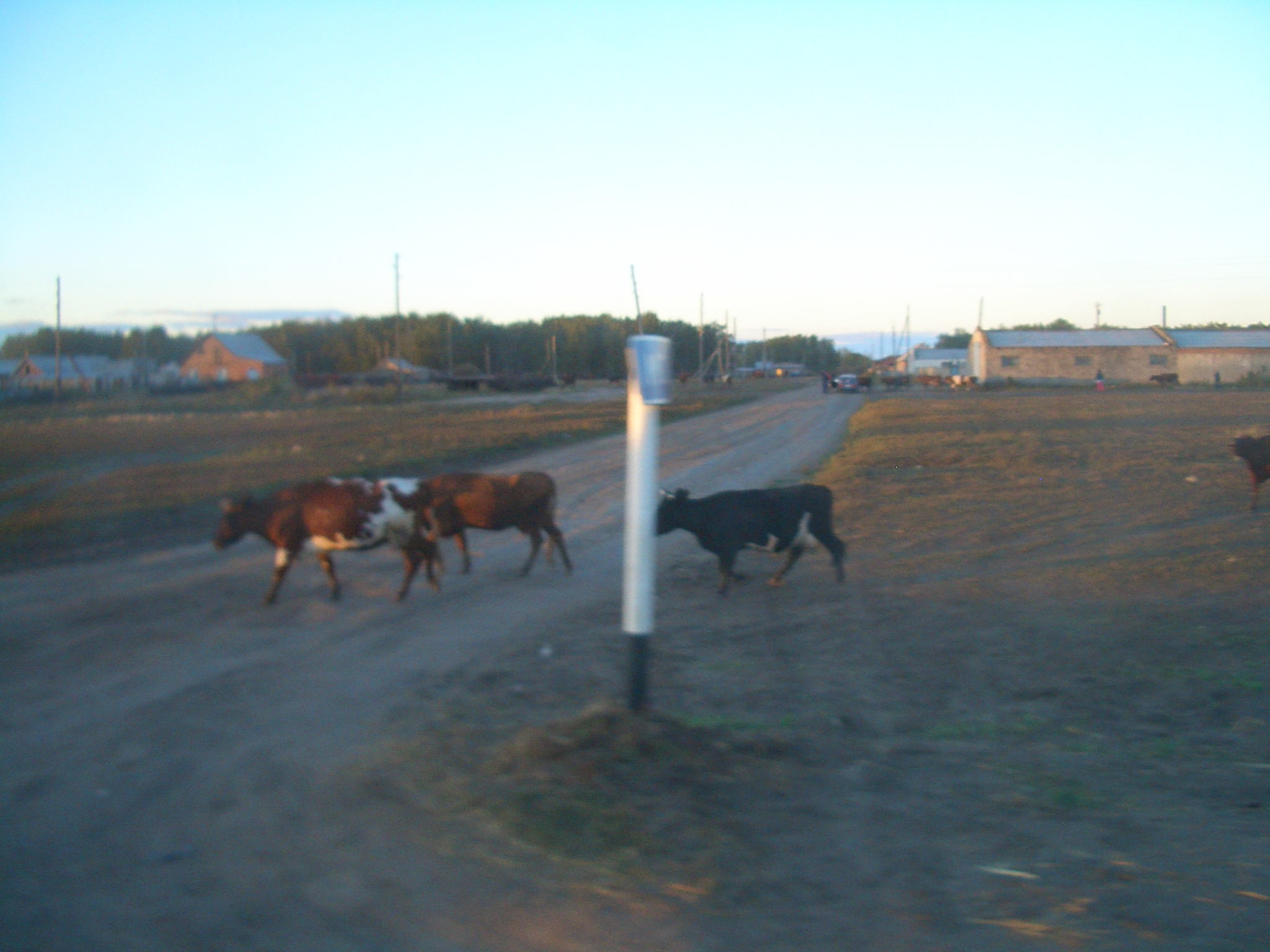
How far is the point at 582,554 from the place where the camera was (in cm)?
1247

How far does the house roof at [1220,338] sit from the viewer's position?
5931cm

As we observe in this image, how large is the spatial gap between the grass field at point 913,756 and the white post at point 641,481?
20.1 inches

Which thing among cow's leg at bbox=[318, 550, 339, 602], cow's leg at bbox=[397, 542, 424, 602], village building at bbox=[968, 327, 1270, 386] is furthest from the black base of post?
village building at bbox=[968, 327, 1270, 386]

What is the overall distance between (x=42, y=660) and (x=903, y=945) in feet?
22.5

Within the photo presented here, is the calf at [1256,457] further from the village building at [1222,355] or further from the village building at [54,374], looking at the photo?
the village building at [1222,355]

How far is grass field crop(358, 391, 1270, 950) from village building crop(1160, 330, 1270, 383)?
55.8 meters

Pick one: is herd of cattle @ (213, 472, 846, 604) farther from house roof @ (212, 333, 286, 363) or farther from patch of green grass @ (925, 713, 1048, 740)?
house roof @ (212, 333, 286, 363)

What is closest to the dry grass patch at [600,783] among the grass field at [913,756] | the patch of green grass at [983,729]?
the grass field at [913,756]

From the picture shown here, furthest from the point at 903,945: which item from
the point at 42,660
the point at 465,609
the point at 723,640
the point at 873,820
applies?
the point at 42,660

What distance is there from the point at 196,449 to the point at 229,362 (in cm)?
3675

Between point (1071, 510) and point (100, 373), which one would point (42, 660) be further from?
point (100, 373)

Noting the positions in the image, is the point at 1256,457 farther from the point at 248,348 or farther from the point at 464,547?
the point at 248,348

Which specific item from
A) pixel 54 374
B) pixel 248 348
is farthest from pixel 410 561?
pixel 248 348

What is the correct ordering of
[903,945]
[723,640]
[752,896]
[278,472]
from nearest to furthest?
[903,945]
[752,896]
[723,640]
[278,472]
